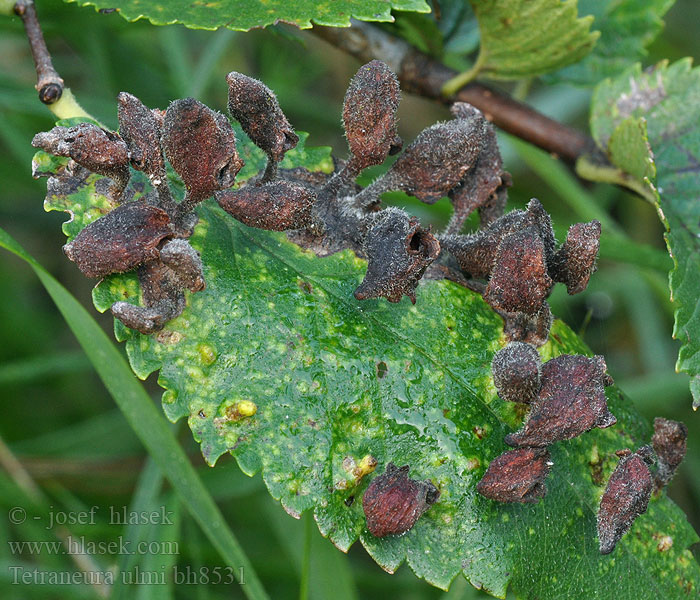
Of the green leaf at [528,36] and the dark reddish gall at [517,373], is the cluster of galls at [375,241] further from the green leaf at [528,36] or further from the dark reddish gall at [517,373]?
the green leaf at [528,36]

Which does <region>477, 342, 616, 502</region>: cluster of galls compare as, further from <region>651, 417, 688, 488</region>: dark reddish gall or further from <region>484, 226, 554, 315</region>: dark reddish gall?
<region>651, 417, 688, 488</region>: dark reddish gall

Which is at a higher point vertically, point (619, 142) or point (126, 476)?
point (619, 142)

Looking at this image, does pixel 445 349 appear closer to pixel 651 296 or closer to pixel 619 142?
pixel 619 142

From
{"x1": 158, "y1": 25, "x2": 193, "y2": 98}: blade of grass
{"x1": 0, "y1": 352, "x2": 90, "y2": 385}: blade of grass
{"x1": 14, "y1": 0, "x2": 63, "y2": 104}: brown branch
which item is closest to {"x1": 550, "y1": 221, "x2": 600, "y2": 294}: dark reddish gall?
{"x1": 14, "y1": 0, "x2": 63, "y2": 104}: brown branch

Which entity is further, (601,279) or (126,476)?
(601,279)

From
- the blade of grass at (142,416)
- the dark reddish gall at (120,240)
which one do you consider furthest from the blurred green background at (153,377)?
the dark reddish gall at (120,240)

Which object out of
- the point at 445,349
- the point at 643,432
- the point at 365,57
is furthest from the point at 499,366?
the point at 365,57

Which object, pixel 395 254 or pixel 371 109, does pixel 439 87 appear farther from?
pixel 395 254
